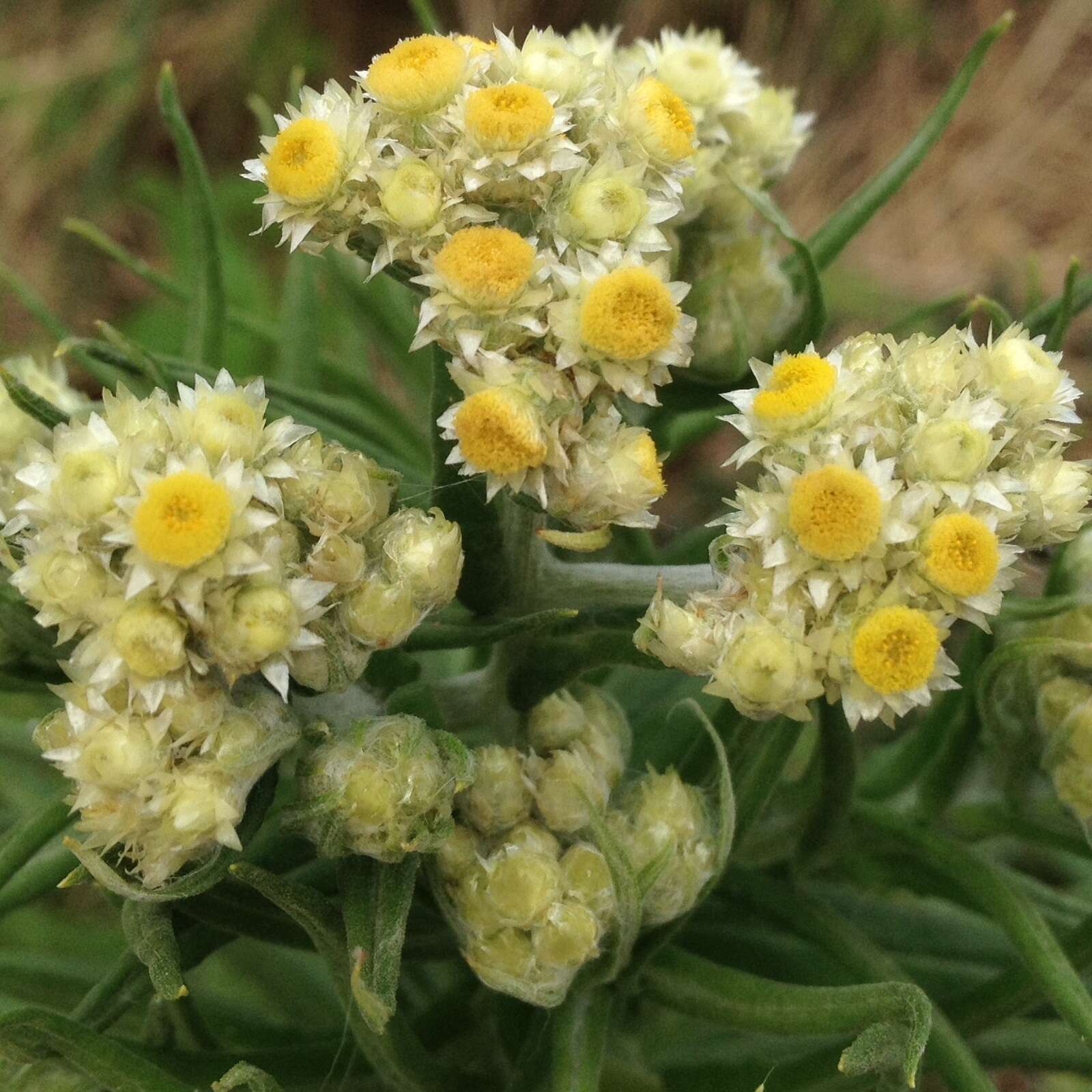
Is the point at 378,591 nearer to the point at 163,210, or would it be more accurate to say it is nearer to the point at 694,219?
the point at 694,219

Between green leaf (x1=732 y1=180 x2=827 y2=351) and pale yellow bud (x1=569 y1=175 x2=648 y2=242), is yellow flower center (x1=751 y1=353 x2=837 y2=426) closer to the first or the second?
pale yellow bud (x1=569 y1=175 x2=648 y2=242)

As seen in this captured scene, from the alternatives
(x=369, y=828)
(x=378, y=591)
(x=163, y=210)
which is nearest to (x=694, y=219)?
(x=378, y=591)

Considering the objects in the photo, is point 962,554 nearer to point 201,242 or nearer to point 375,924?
point 375,924

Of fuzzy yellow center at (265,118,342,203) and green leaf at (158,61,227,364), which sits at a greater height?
fuzzy yellow center at (265,118,342,203)

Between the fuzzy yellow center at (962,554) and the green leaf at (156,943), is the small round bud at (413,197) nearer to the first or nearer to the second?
the fuzzy yellow center at (962,554)

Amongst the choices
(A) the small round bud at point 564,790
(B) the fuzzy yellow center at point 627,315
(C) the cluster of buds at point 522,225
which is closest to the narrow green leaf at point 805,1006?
(A) the small round bud at point 564,790

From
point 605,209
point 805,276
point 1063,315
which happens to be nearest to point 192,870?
point 605,209

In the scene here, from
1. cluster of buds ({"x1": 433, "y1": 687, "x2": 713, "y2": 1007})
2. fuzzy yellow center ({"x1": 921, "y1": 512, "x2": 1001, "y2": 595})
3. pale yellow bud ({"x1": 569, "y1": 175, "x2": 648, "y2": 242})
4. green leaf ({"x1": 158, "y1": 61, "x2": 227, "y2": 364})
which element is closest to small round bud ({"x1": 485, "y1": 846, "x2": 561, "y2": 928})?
Result: cluster of buds ({"x1": 433, "y1": 687, "x2": 713, "y2": 1007})
